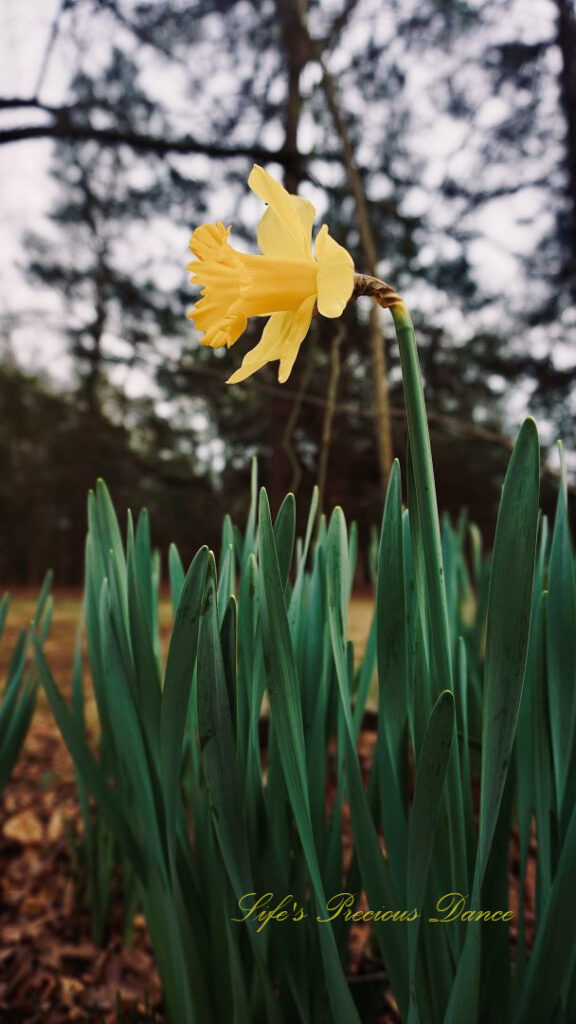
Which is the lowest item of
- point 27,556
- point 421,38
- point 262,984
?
point 262,984

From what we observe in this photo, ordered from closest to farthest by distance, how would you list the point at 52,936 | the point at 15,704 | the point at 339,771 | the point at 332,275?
the point at 332,275 → the point at 339,771 → the point at 15,704 → the point at 52,936

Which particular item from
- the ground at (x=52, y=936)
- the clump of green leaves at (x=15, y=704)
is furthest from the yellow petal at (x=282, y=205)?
the ground at (x=52, y=936)

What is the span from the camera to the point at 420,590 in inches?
18.9

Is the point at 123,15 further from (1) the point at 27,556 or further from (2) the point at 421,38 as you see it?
(1) the point at 27,556

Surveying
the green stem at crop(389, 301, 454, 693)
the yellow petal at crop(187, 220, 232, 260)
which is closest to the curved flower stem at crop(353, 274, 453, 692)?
the green stem at crop(389, 301, 454, 693)

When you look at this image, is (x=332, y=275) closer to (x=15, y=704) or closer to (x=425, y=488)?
(x=425, y=488)

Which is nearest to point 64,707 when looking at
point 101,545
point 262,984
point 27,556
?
point 101,545

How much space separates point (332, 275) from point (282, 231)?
88 mm

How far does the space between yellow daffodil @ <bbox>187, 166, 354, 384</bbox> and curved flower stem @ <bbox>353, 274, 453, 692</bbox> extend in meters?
0.03

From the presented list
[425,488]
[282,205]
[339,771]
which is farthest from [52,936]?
[282,205]

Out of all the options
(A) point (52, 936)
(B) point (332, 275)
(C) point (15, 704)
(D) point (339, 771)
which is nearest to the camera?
(B) point (332, 275)

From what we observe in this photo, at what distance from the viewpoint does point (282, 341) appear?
45 centimetres

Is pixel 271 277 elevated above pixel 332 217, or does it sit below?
below

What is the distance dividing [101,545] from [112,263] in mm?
3246
